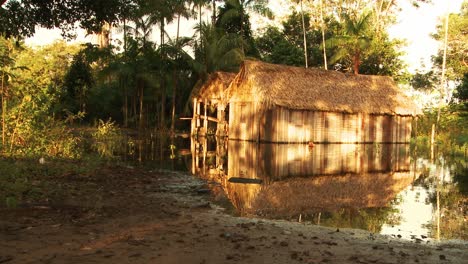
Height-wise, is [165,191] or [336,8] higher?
[336,8]

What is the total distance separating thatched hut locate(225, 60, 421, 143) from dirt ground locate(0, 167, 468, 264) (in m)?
14.2

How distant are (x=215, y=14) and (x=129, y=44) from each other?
7.95m

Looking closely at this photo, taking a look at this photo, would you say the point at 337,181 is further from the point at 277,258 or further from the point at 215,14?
the point at 215,14

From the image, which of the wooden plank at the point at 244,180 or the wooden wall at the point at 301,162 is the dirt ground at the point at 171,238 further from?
the wooden wall at the point at 301,162

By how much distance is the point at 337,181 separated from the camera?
1087 centimetres

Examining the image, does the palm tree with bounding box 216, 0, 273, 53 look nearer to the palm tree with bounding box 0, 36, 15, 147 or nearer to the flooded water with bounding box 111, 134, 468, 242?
the flooded water with bounding box 111, 134, 468, 242

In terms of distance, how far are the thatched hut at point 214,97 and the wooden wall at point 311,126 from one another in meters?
2.16

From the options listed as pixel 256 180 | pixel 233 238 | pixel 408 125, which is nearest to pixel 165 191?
pixel 256 180

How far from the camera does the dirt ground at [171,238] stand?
4.37 m

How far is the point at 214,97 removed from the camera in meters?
27.4

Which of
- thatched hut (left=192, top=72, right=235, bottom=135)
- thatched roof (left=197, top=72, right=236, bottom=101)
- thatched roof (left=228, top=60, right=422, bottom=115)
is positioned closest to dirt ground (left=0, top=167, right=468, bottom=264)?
thatched roof (left=228, top=60, right=422, bottom=115)

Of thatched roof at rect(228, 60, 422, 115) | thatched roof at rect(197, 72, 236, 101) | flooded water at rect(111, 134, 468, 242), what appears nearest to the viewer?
flooded water at rect(111, 134, 468, 242)

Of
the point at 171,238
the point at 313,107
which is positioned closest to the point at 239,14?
the point at 313,107

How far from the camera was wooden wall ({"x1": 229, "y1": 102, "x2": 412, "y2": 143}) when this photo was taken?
69.4 ft
